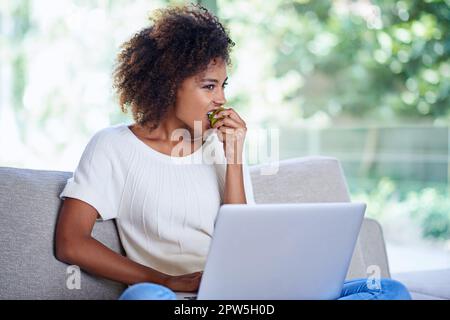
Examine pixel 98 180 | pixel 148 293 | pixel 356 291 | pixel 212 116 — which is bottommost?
pixel 356 291

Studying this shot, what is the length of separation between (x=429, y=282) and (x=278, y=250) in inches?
51.9

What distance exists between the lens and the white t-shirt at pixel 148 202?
2094 mm

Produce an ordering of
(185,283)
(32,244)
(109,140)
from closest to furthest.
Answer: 1. (185,283)
2. (32,244)
3. (109,140)

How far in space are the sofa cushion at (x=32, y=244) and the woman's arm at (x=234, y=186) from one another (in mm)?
392

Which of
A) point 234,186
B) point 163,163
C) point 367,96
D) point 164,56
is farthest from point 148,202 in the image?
point 367,96

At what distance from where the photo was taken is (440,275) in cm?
284

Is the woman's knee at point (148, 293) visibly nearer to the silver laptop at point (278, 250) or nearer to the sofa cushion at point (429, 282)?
the silver laptop at point (278, 250)

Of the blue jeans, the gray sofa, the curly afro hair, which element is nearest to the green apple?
the curly afro hair

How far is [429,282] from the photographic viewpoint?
2725 millimetres

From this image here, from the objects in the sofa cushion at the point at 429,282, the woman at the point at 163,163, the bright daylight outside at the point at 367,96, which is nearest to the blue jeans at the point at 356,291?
the woman at the point at 163,163

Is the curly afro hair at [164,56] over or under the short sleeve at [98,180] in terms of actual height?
over

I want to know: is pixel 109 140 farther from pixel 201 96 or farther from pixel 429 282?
pixel 429 282

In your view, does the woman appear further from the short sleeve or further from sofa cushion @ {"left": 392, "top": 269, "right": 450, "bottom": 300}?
sofa cushion @ {"left": 392, "top": 269, "right": 450, "bottom": 300}
